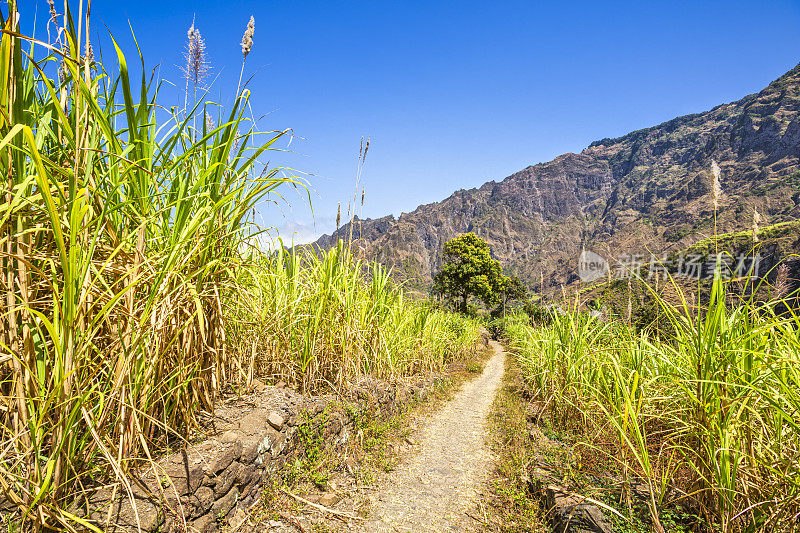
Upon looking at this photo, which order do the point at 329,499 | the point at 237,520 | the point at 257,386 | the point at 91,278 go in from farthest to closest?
1. the point at 257,386
2. the point at 329,499
3. the point at 237,520
4. the point at 91,278

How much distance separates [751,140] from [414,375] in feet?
594

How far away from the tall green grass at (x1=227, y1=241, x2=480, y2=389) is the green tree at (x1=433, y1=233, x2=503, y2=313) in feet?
55.5

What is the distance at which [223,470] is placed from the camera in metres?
1.97

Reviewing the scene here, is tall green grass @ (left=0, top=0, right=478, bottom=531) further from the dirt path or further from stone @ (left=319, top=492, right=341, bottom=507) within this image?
the dirt path

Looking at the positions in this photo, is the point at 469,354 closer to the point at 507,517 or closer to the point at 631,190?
the point at 507,517

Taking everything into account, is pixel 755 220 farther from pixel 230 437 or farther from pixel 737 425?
pixel 230 437

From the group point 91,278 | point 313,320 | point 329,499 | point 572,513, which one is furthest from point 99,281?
point 572,513

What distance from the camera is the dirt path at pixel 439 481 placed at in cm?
265

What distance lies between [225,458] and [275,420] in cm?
56

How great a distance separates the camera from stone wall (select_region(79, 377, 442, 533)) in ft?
4.87

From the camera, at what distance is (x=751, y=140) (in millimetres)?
121625

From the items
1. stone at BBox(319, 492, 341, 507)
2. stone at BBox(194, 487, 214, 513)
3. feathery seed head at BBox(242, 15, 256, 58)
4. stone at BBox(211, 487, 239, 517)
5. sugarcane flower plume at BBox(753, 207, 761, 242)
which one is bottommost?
stone at BBox(319, 492, 341, 507)

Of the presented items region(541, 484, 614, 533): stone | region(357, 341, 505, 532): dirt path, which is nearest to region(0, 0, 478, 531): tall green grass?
region(357, 341, 505, 532): dirt path

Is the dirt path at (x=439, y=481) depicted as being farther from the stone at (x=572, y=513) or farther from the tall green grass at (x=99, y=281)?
the tall green grass at (x=99, y=281)
